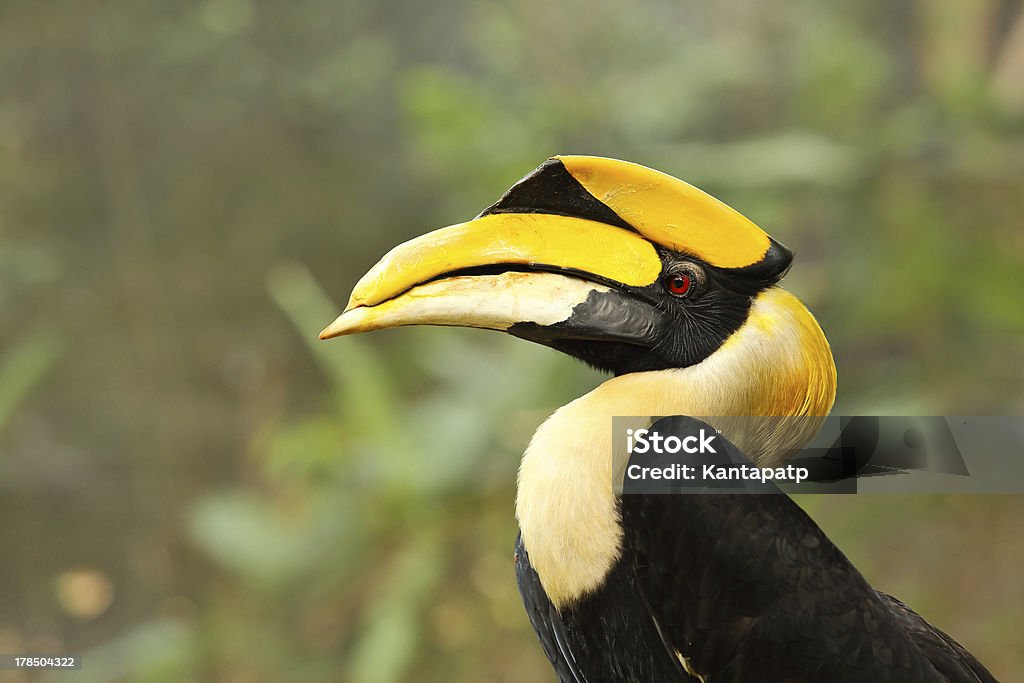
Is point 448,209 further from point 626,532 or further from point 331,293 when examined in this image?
point 626,532

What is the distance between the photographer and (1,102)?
122 inches

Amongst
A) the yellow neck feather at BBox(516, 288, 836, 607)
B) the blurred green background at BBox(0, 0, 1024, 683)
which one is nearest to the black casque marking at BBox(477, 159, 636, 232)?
the yellow neck feather at BBox(516, 288, 836, 607)

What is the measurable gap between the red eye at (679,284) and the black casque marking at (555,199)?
0.05 metres

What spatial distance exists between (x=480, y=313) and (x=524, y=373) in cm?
180

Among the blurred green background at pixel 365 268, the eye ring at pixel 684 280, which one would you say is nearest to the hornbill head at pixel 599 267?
the eye ring at pixel 684 280

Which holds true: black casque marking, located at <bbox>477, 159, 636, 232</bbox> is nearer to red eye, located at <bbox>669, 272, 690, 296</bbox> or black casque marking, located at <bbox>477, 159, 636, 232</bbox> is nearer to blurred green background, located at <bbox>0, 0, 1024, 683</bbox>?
red eye, located at <bbox>669, 272, 690, 296</bbox>

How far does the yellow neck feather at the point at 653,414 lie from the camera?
0.80 m

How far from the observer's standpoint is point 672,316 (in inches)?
32.7

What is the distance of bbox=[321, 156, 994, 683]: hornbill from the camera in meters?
0.76

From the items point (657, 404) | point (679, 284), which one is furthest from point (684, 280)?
point (657, 404)

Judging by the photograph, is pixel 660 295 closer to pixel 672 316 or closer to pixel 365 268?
pixel 672 316

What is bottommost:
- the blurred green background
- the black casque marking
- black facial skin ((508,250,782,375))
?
the blurred green background

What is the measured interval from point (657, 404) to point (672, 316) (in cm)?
8

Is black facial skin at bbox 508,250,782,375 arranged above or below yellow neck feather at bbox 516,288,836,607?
above
